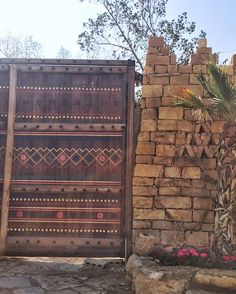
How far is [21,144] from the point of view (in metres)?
A: 5.52

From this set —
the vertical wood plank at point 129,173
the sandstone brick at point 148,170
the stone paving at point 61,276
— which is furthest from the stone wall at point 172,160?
the stone paving at point 61,276

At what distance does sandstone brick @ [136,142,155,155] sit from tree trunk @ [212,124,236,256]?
1.14 metres

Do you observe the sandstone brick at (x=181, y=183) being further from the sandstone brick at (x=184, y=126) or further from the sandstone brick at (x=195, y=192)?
the sandstone brick at (x=184, y=126)

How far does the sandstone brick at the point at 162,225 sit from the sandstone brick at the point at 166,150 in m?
0.87

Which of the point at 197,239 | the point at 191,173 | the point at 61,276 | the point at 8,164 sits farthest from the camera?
the point at 8,164

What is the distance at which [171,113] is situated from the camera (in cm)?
523

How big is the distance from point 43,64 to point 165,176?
2337 millimetres

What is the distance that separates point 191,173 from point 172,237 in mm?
862

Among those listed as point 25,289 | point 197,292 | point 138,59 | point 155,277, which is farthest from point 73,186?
point 138,59

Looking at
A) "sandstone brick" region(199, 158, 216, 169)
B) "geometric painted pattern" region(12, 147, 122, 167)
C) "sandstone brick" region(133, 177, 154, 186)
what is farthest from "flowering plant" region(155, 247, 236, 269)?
"geometric painted pattern" region(12, 147, 122, 167)

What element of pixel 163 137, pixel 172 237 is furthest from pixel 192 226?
pixel 163 137

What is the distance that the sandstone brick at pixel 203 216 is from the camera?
5.07 metres

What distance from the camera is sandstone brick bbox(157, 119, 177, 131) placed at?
521 cm

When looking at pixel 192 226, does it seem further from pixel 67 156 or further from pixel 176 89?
pixel 67 156
